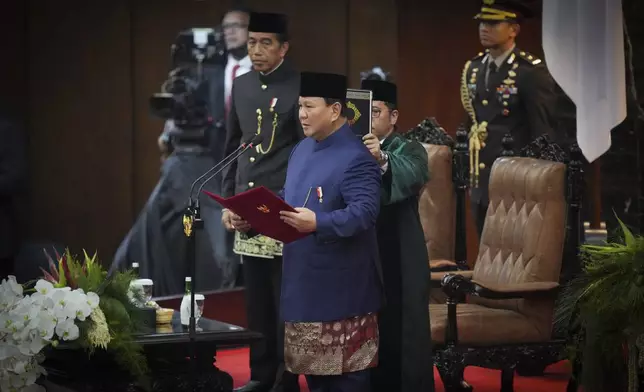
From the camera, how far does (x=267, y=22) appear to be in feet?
15.9

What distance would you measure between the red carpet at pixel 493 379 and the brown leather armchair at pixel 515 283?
289 mm

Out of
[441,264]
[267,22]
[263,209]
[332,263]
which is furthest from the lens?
[441,264]

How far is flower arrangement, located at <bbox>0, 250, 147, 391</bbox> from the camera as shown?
154 inches

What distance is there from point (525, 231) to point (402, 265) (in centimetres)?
87

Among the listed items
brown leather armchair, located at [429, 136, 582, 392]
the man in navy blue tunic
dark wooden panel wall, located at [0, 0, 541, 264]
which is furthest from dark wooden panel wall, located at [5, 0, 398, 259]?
the man in navy blue tunic

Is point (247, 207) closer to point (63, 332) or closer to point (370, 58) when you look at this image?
point (63, 332)

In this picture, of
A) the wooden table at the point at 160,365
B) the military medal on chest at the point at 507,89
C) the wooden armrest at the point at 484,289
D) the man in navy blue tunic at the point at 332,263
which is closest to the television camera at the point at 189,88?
the military medal on chest at the point at 507,89

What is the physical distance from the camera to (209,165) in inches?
248

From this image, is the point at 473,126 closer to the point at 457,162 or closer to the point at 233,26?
the point at 457,162

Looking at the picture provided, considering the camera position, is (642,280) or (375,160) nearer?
(642,280)

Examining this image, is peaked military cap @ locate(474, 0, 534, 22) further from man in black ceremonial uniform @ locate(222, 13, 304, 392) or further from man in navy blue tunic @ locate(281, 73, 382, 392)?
man in navy blue tunic @ locate(281, 73, 382, 392)

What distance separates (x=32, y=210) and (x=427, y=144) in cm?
181

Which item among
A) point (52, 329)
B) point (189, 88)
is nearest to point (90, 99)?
point (189, 88)

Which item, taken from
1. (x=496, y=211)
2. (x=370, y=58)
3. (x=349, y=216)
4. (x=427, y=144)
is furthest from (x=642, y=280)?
(x=370, y=58)
